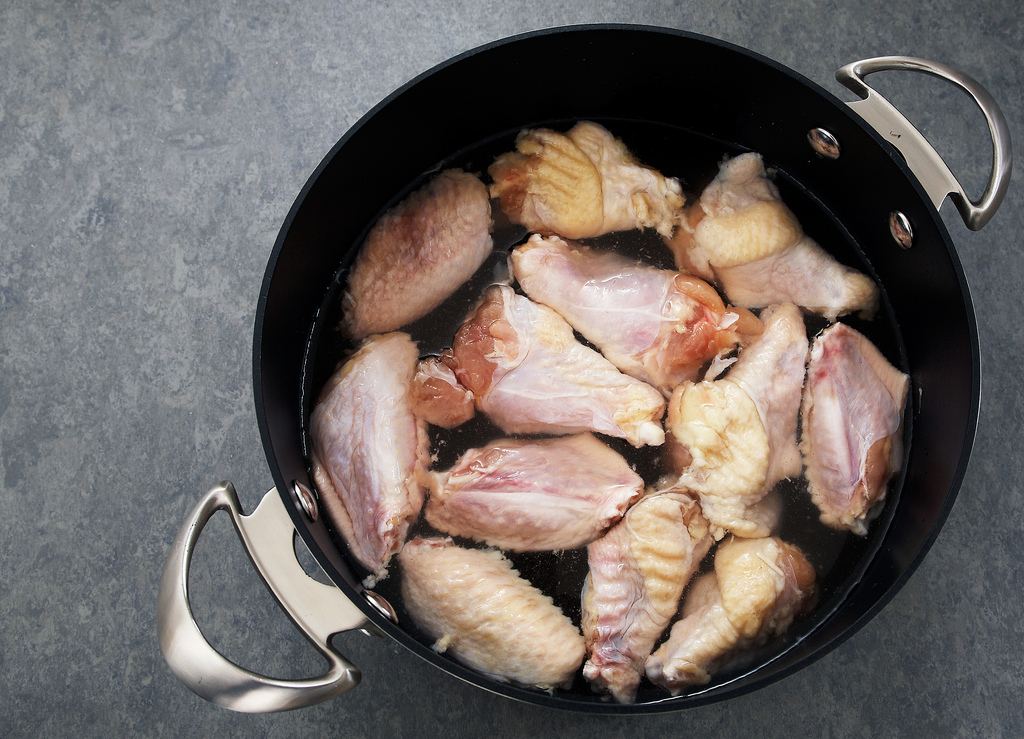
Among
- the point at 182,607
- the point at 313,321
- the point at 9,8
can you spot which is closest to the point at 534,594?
the point at 182,607

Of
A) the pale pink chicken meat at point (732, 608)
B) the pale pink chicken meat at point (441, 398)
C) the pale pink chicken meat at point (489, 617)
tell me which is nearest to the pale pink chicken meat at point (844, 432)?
the pale pink chicken meat at point (732, 608)

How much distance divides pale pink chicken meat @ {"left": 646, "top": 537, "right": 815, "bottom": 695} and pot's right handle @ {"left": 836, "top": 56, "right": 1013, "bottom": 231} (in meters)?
0.71

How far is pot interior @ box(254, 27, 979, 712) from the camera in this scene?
1358mm

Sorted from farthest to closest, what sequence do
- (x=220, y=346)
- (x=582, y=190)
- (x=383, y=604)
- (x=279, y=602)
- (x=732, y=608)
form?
(x=220, y=346) → (x=582, y=190) → (x=383, y=604) → (x=732, y=608) → (x=279, y=602)

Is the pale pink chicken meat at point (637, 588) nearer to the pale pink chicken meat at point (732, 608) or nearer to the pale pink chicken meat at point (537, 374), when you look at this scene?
the pale pink chicken meat at point (732, 608)

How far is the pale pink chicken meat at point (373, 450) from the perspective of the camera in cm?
141

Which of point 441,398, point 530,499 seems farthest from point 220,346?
point 530,499

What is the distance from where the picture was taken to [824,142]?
4.91 feet

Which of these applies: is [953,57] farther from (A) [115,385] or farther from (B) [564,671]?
(A) [115,385]

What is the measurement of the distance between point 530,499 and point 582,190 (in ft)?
2.14

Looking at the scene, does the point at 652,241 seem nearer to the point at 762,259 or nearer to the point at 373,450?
the point at 762,259

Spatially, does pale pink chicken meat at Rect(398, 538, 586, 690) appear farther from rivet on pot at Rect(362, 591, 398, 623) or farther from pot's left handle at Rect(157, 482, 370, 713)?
pot's left handle at Rect(157, 482, 370, 713)

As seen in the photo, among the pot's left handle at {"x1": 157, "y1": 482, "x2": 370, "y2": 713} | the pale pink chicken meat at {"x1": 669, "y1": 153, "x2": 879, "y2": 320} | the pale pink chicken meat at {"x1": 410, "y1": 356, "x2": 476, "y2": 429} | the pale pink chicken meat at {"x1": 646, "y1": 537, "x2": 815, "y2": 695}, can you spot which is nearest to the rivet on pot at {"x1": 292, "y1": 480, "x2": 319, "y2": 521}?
the pot's left handle at {"x1": 157, "y1": 482, "x2": 370, "y2": 713}

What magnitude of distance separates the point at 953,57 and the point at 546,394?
129 centimetres
